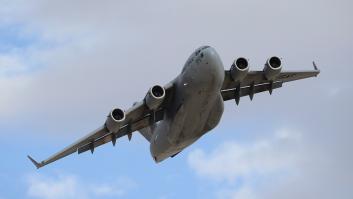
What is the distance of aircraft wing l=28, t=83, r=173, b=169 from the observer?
39.8 meters

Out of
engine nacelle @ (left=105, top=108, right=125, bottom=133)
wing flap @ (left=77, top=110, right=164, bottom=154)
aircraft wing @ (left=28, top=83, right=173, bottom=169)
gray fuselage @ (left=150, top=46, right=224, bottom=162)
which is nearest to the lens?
gray fuselage @ (left=150, top=46, right=224, bottom=162)

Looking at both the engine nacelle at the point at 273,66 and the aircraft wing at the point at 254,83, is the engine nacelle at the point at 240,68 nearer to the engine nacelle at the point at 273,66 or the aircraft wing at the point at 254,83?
the aircraft wing at the point at 254,83

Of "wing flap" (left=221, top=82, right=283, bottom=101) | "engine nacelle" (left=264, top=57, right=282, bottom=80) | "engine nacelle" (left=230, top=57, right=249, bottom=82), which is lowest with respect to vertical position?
"wing flap" (left=221, top=82, right=283, bottom=101)

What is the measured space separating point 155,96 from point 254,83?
627 centimetres

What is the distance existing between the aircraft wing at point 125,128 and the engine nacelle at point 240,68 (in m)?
3.42

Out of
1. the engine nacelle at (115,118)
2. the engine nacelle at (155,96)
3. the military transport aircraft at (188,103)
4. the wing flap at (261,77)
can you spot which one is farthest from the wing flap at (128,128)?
the wing flap at (261,77)

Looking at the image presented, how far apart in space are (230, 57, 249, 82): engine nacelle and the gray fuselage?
5.31ft

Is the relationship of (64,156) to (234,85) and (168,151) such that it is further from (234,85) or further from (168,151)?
(234,85)

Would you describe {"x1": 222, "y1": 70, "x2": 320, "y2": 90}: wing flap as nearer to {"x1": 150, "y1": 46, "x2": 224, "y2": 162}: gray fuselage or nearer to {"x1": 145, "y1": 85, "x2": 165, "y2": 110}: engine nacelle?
{"x1": 150, "y1": 46, "x2": 224, "y2": 162}: gray fuselage

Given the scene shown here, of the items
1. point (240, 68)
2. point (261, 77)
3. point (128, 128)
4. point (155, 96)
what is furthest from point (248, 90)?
point (128, 128)

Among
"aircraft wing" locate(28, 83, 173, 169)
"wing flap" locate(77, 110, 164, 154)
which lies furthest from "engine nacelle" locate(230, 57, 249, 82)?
"wing flap" locate(77, 110, 164, 154)

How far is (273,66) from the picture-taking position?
39375 millimetres

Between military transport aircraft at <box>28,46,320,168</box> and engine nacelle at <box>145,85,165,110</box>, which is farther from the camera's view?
engine nacelle at <box>145,85,165,110</box>

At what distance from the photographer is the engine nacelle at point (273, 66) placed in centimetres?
3922
